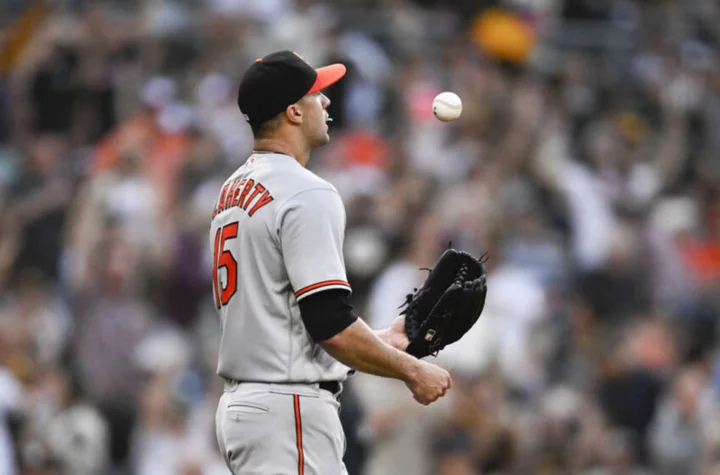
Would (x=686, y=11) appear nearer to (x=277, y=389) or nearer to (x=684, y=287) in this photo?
(x=684, y=287)

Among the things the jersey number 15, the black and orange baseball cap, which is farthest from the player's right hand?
the black and orange baseball cap

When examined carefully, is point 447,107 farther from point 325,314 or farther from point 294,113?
point 325,314

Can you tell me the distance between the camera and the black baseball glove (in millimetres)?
5023

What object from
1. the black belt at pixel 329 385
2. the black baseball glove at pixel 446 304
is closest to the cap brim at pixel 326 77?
the black baseball glove at pixel 446 304

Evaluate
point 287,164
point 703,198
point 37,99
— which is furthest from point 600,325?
point 287,164

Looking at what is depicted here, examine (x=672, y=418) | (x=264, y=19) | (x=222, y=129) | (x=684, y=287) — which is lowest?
(x=672, y=418)

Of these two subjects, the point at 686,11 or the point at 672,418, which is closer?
the point at 672,418

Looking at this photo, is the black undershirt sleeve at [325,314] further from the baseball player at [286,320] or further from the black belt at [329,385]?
the black belt at [329,385]

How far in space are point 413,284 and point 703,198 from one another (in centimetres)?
459

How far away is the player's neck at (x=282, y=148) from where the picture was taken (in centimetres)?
491

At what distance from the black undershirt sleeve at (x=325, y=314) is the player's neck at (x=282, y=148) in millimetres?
611

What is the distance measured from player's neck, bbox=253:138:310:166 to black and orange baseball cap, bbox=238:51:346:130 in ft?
0.31

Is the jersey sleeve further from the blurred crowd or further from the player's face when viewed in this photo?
the blurred crowd

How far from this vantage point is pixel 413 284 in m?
9.77
